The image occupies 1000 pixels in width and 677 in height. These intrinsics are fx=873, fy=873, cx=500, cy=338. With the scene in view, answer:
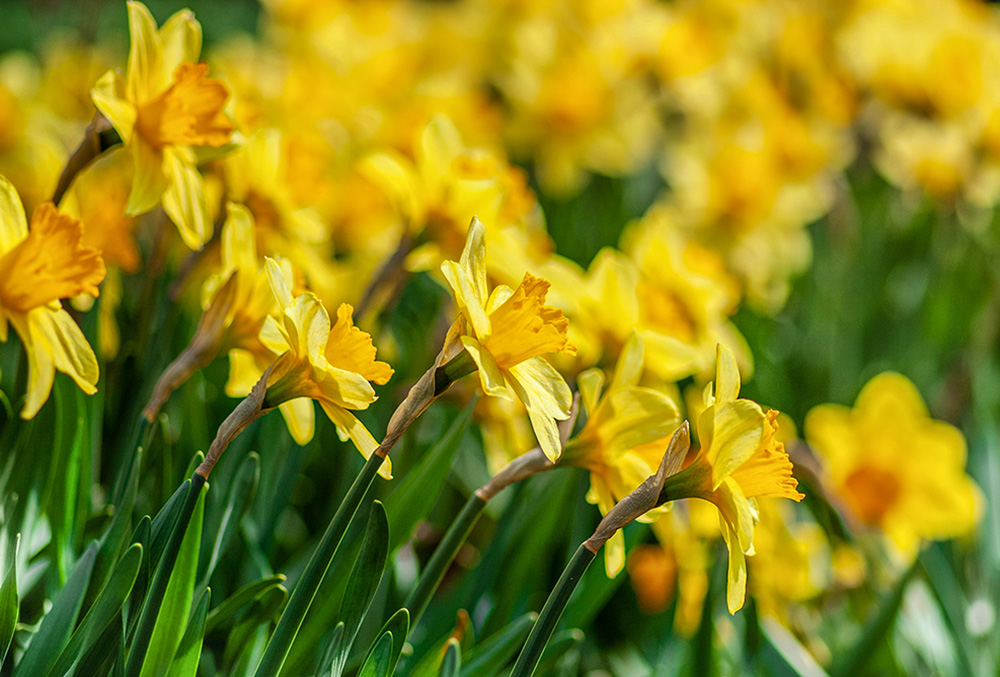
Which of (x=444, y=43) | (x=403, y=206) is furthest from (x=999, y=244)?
(x=403, y=206)

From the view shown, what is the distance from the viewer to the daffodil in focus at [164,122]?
0.86 m

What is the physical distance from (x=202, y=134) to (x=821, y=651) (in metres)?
1.06

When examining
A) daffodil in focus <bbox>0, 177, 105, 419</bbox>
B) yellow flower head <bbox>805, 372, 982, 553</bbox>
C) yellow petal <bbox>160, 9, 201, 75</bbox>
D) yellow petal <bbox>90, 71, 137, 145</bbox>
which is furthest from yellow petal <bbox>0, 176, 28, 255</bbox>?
yellow flower head <bbox>805, 372, 982, 553</bbox>

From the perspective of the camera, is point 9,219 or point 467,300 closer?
point 467,300

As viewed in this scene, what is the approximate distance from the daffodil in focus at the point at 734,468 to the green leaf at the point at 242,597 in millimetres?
353

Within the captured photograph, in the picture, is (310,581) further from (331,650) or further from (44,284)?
(44,284)

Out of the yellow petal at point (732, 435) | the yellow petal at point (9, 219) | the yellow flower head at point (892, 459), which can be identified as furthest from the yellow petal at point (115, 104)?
the yellow flower head at point (892, 459)

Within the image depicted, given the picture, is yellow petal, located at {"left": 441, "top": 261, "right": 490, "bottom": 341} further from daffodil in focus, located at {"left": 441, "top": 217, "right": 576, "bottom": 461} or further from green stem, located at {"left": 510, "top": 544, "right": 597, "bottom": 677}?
green stem, located at {"left": 510, "top": 544, "right": 597, "bottom": 677}

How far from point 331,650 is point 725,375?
375 mm

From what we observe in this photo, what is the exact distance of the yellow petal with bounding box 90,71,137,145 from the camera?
2.68 feet

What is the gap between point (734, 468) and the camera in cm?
62

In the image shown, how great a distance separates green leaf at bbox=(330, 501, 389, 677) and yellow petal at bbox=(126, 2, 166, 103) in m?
0.50

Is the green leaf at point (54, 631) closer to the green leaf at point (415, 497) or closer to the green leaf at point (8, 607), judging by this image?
the green leaf at point (8, 607)

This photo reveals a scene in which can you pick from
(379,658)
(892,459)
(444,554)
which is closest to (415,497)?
(444,554)
